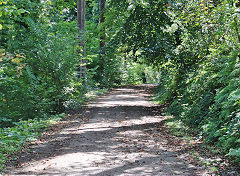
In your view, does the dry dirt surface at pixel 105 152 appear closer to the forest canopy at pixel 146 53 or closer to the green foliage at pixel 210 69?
the green foliage at pixel 210 69

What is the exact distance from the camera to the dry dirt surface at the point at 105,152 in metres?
6.02

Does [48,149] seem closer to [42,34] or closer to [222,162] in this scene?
[222,162]

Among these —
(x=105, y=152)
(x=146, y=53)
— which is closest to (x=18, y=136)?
(x=105, y=152)

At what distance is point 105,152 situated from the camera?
744 cm

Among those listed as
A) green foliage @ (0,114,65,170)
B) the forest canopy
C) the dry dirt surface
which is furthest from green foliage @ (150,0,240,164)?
green foliage @ (0,114,65,170)

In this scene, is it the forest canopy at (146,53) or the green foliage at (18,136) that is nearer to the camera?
the green foliage at (18,136)

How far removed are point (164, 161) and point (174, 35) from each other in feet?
30.1

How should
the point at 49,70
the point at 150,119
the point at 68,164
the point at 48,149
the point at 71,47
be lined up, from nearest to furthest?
the point at 68,164 → the point at 48,149 → the point at 150,119 → the point at 49,70 → the point at 71,47

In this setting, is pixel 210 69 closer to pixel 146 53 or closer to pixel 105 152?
pixel 105 152

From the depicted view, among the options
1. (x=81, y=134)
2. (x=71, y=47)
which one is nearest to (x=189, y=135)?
(x=81, y=134)

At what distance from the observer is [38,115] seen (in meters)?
12.7

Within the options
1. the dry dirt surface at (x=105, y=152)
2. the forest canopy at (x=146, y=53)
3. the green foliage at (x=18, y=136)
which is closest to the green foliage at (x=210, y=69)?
the forest canopy at (x=146, y=53)

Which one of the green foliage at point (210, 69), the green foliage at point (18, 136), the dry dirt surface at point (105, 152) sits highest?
the green foliage at point (210, 69)

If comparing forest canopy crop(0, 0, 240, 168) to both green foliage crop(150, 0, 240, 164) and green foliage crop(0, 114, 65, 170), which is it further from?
green foliage crop(0, 114, 65, 170)
